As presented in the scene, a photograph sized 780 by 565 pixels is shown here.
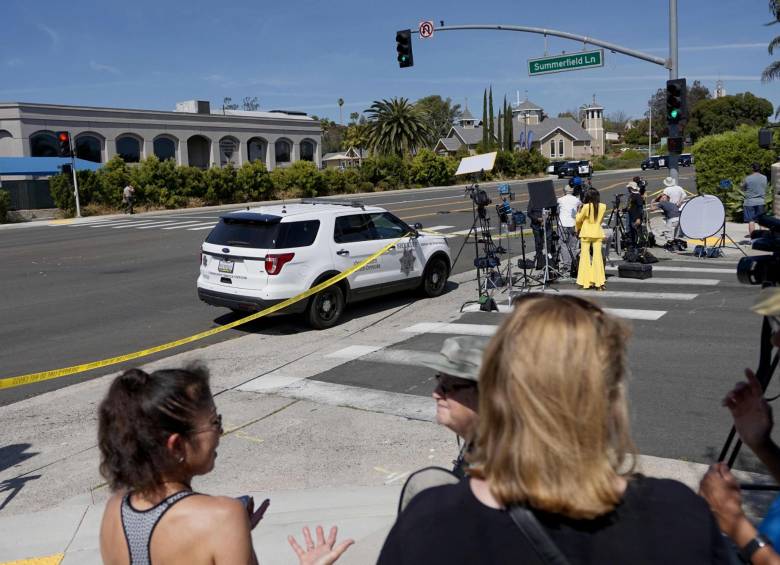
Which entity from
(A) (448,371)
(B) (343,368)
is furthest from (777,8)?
(A) (448,371)

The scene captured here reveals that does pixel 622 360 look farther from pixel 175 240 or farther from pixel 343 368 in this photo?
pixel 175 240

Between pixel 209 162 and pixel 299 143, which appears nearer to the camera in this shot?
pixel 209 162

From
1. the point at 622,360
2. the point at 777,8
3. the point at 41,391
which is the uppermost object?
the point at 777,8

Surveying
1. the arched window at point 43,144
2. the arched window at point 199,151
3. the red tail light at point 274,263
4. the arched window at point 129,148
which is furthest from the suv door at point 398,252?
the arched window at point 199,151

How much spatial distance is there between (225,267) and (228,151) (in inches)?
2182

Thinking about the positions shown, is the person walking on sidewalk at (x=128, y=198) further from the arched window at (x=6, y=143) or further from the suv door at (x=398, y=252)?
the suv door at (x=398, y=252)

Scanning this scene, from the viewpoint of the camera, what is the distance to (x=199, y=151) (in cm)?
6312

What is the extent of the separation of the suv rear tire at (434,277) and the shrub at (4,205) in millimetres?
30883

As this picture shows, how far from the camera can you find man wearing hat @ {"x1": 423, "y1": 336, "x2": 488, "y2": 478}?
8.16 ft

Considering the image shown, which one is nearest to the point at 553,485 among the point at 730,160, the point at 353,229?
the point at 353,229

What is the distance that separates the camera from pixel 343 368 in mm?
8961

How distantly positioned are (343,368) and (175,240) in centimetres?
1647

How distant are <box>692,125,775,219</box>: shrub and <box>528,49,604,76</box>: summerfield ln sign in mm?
4911

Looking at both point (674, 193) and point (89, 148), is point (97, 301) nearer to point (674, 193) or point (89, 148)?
point (674, 193)
